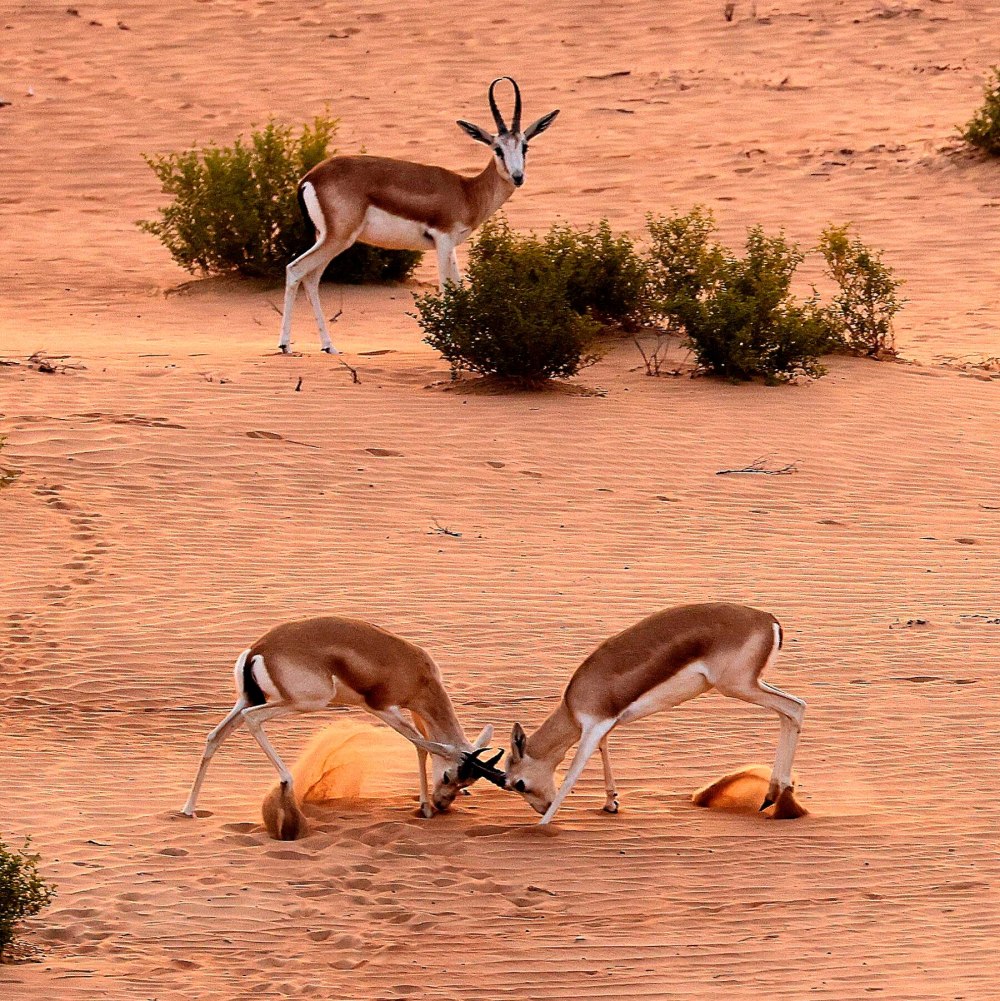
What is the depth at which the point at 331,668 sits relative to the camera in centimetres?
780

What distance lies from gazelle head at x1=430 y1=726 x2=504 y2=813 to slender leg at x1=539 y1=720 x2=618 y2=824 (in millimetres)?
289

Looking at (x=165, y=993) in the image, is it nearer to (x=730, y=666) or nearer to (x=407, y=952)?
(x=407, y=952)

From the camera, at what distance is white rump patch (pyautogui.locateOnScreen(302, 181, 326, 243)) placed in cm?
1619

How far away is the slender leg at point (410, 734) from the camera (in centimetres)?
782

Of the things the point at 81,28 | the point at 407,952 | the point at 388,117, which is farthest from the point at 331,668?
the point at 81,28

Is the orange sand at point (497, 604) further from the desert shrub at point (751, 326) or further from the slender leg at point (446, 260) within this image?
the slender leg at point (446, 260)

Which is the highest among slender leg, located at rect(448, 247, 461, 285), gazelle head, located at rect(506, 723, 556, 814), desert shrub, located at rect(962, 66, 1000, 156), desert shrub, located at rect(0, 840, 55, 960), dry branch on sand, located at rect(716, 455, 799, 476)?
desert shrub, located at rect(962, 66, 1000, 156)

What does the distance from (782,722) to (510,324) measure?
25.5ft

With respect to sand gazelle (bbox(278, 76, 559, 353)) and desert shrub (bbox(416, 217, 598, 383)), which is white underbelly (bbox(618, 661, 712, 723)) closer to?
desert shrub (bbox(416, 217, 598, 383))

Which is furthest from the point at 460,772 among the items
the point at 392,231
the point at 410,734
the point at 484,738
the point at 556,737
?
the point at 392,231

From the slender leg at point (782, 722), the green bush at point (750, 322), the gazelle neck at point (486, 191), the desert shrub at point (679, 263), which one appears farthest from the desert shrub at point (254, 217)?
the slender leg at point (782, 722)

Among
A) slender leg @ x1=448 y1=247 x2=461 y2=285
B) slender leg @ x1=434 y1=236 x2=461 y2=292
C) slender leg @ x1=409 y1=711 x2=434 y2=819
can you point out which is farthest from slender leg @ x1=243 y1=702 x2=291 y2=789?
slender leg @ x1=448 y1=247 x2=461 y2=285

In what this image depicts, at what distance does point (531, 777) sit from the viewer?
802 centimetres

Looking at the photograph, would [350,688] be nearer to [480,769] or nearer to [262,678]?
[262,678]
